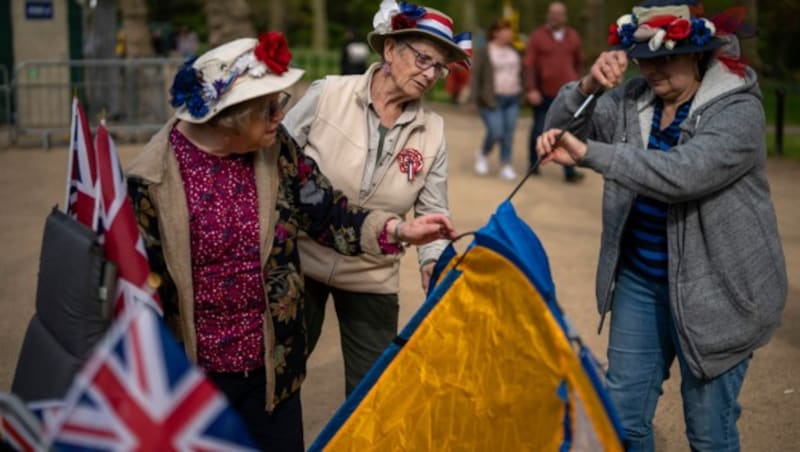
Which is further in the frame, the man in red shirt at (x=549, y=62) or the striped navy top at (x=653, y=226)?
the man in red shirt at (x=549, y=62)

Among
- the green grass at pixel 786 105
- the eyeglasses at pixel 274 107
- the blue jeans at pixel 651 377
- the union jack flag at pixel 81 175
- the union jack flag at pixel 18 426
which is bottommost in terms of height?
the green grass at pixel 786 105

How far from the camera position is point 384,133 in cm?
431

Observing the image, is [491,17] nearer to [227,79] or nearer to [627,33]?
[627,33]

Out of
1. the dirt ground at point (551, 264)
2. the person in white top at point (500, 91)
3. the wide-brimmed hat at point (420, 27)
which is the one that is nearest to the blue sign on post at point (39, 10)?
the dirt ground at point (551, 264)

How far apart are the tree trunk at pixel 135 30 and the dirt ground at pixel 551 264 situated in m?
2.73

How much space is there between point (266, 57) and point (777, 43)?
3590 cm

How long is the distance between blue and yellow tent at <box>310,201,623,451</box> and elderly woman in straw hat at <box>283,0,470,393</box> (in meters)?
0.55

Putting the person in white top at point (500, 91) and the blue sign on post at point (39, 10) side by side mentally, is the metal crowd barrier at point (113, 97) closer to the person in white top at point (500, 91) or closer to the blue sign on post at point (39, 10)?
the blue sign on post at point (39, 10)

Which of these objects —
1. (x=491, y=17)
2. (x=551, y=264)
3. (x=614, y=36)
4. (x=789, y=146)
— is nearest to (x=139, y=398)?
(x=614, y=36)

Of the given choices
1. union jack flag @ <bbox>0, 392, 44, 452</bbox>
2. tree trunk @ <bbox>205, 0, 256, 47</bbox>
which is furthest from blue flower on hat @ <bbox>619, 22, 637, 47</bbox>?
tree trunk @ <bbox>205, 0, 256, 47</bbox>

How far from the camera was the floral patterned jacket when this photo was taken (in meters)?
3.41

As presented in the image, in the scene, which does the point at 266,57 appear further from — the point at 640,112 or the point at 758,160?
the point at 758,160

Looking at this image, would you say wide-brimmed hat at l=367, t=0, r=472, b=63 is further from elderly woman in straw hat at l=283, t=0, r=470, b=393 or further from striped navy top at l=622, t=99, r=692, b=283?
striped navy top at l=622, t=99, r=692, b=283

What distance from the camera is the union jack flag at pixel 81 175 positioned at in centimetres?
314
